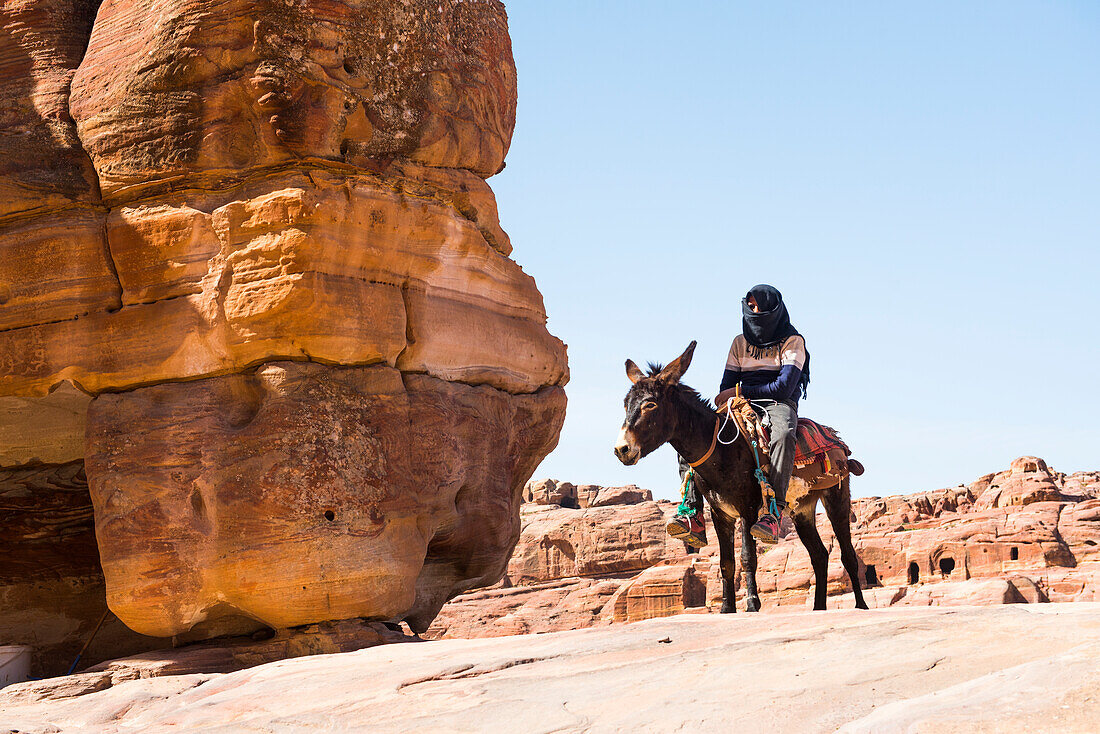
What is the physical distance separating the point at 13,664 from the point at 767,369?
26.8ft

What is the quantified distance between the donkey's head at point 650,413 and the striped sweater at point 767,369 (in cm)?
101

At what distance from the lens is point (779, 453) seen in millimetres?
9922

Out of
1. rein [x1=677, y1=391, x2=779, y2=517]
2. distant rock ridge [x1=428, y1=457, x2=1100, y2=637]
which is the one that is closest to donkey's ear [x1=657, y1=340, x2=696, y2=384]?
rein [x1=677, y1=391, x2=779, y2=517]

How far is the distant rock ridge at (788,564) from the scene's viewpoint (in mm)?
27047

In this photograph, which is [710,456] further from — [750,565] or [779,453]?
[750,565]

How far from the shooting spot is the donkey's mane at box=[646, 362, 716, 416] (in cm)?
1011

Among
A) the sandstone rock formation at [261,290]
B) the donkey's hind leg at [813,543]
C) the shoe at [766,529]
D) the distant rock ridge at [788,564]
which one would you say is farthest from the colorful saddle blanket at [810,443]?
the distant rock ridge at [788,564]

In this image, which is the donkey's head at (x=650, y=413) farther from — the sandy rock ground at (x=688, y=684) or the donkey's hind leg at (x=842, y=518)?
the donkey's hind leg at (x=842, y=518)

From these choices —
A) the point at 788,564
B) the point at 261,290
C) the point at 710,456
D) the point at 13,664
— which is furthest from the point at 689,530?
the point at 788,564

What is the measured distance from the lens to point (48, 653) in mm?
13023

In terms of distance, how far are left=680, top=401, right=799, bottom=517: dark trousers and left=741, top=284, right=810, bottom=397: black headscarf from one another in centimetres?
70

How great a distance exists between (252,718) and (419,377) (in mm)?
4850

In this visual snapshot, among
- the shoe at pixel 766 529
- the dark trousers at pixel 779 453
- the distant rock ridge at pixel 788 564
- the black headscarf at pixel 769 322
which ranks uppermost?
the black headscarf at pixel 769 322

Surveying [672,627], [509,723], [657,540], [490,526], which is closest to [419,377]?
[490,526]
